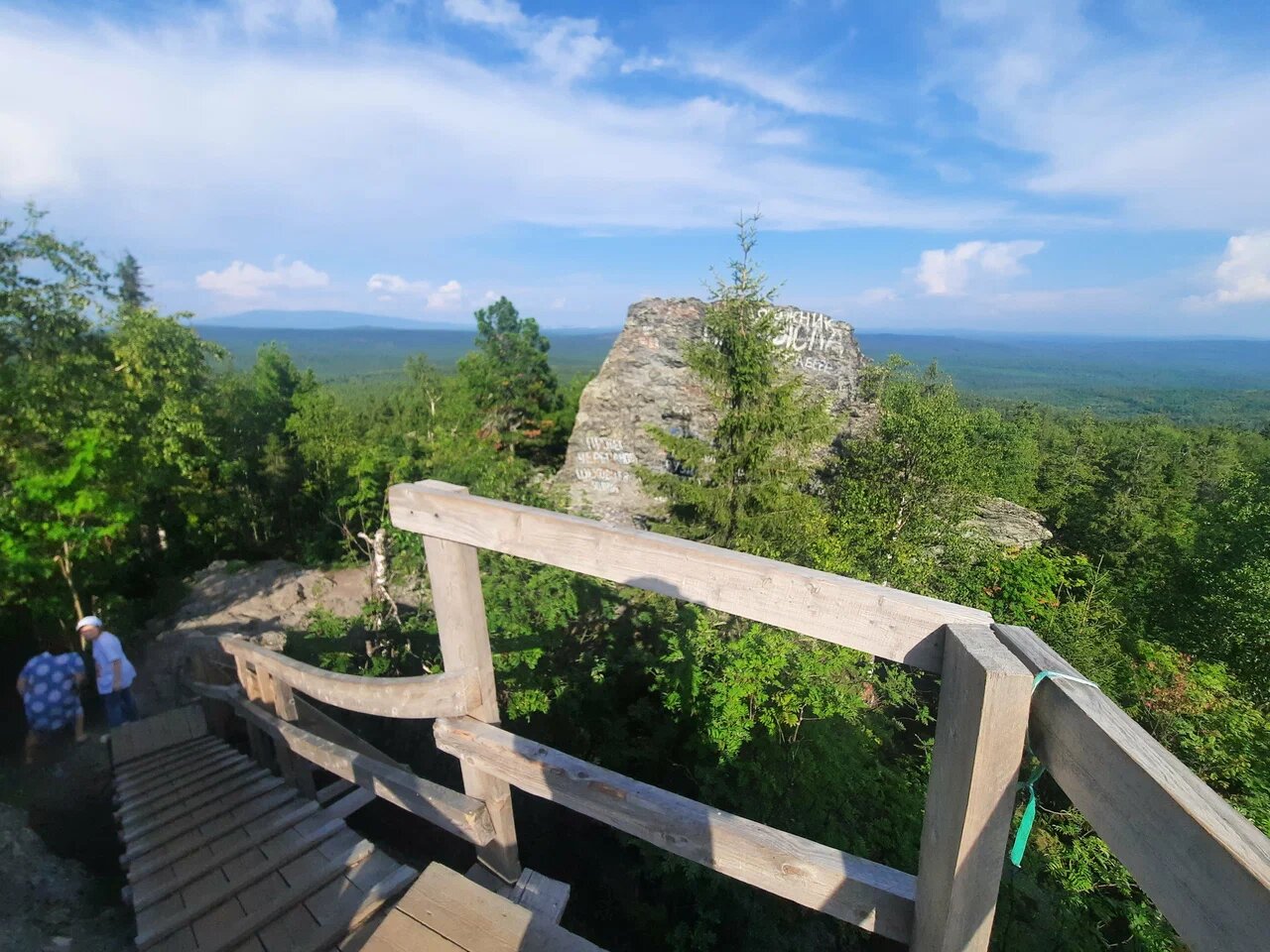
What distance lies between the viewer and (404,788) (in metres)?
2.85

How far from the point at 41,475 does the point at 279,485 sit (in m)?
19.8

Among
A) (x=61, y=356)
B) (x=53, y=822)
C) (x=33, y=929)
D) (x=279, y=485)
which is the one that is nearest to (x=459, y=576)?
(x=33, y=929)

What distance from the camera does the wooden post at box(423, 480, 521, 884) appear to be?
7.76 feet

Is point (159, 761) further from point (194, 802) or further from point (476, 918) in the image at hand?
point (476, 918)

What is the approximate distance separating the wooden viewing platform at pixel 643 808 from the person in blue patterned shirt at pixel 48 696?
384cm

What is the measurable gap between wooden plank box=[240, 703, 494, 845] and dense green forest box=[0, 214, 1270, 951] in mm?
2503

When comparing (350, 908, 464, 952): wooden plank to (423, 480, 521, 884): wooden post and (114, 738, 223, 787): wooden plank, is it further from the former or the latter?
(114, 738, 223, 787): wooden plank

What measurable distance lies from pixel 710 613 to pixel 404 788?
4.40 metres

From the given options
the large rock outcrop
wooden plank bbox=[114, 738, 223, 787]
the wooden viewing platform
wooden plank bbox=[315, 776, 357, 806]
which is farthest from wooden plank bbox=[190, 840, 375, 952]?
the large rock outcrop

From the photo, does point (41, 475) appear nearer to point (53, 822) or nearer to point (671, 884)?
point (53, 822)

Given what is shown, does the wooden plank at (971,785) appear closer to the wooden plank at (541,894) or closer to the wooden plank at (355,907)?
the wooden plank at (541,894)

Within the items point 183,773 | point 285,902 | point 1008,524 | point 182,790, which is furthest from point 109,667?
point 1008,524

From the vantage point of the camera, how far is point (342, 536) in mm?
23609

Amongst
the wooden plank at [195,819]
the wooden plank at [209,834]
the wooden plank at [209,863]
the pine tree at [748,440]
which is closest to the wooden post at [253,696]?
the wooden plank at [195,819]
